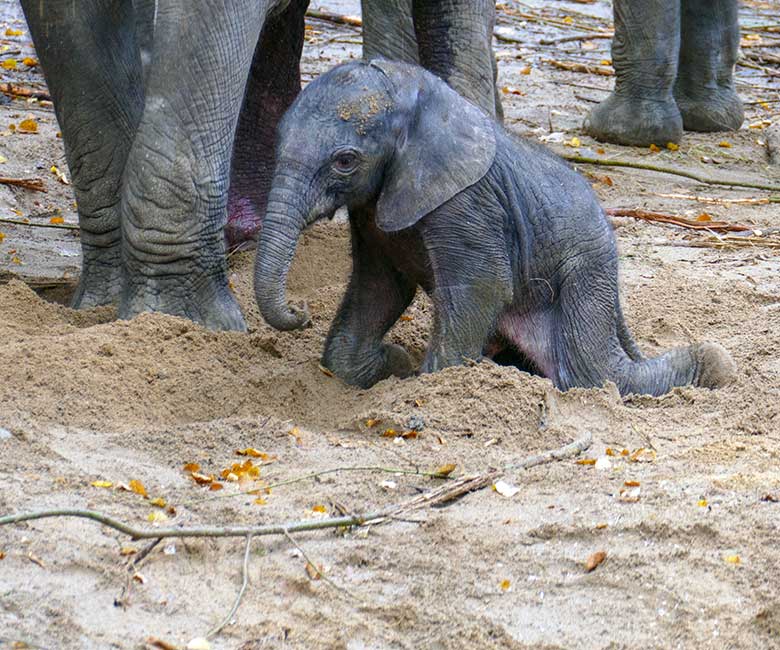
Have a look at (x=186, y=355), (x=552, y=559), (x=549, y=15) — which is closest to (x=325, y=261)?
(x=186, y=355)

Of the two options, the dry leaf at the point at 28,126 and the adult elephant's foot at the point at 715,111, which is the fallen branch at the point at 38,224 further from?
the adult elephant's foot at the point at 715,111

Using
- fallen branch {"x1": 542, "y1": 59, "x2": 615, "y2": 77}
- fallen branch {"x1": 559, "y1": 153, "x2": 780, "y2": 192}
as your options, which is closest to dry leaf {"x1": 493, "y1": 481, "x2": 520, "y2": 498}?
fallen branch {"x1": 559, "y1": 153, "x2": 780, "y2": 192}

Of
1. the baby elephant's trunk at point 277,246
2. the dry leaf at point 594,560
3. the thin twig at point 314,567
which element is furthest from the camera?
the baby elephant's trunk at point 277,246

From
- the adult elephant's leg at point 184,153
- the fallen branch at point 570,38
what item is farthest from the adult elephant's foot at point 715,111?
the adult elephant's leg at point 184,153

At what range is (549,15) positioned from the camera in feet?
44.8

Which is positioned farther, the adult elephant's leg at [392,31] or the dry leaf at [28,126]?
the dry leaf at [28,126]

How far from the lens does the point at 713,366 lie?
520cm

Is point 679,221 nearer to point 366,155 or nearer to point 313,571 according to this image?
point 366,155

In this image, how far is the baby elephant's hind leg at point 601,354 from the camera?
17.1ft

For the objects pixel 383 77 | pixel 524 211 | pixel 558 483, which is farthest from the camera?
pixel 524 211

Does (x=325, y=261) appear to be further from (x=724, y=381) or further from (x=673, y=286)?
(x=724, y=381)

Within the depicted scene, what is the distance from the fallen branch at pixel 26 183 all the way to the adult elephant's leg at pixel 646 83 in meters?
3.64

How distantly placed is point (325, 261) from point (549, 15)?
758 cm

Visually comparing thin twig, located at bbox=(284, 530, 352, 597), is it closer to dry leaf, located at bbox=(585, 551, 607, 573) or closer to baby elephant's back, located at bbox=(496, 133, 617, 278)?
dry leaf, located at bbox=(585, 551, 607, 573)
